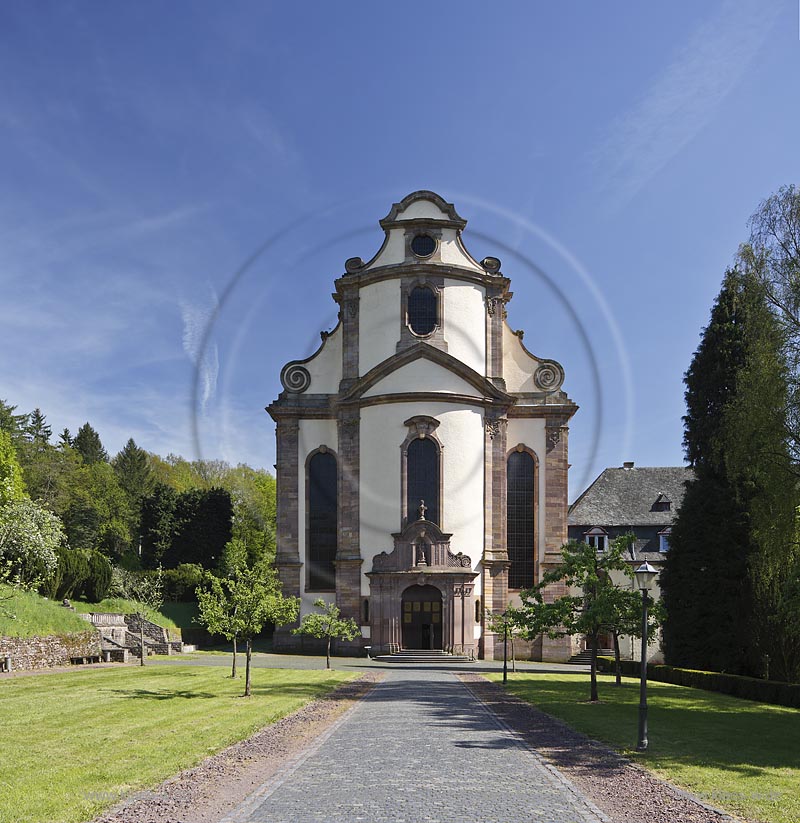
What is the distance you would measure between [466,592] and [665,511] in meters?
18.0

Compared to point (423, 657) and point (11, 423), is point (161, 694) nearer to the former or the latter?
point (423, 657)

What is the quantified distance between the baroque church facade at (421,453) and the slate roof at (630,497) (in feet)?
21.4

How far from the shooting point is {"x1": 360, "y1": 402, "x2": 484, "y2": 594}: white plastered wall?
57750mm

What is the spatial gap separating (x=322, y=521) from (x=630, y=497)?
2378 cm

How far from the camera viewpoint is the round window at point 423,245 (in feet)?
201

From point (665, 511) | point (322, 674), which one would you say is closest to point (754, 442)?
point (322, 674)

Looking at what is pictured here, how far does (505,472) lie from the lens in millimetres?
59844

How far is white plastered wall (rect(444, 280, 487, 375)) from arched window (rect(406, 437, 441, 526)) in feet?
21.8

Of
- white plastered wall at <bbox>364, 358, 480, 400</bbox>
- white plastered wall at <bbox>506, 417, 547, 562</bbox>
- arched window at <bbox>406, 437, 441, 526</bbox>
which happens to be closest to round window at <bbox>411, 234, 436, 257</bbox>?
white plastered wall at <bbox>364, 358, 480, 400</bbox>

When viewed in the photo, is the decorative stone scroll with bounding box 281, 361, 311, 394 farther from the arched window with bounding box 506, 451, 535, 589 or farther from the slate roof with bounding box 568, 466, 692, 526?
the slate roof with bounding box 568, 466, 692, 526

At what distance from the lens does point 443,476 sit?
190 feet

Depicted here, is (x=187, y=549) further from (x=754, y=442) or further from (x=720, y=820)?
(x=720, y=820)

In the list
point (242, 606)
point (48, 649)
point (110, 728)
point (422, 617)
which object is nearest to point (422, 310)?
point (422, 617)

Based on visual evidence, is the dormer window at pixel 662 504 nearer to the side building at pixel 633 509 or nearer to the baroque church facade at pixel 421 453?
the side building at pixel 633 509
